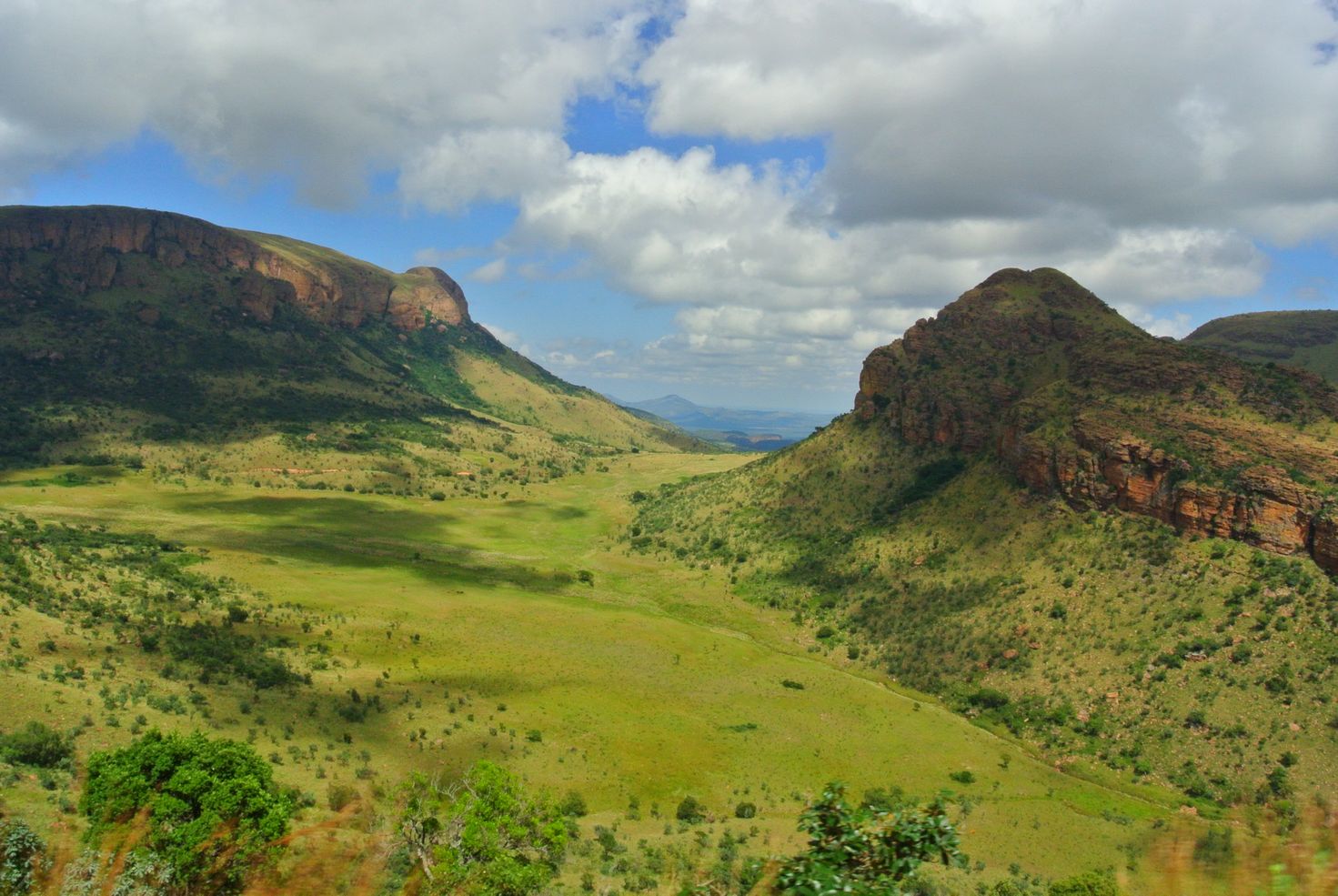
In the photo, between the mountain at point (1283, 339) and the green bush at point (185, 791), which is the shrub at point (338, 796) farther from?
the mountain at point (1283, 339)

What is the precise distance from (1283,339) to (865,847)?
673 feet

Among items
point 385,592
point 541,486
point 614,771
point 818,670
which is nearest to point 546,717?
point 614,771

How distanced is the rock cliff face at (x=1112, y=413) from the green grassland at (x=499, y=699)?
29.4 m

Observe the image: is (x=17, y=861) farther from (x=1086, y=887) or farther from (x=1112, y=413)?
(x=1112, y=413)

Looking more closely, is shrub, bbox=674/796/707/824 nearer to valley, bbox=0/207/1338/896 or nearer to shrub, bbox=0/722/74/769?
valley, bbox=0/207/1338/896

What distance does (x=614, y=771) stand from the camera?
45844mm

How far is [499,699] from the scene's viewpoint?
181 ft

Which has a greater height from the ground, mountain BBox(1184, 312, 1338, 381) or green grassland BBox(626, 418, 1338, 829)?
mountain BBox(1184, 312, 1338, 381)

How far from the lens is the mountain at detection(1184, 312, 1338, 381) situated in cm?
15038

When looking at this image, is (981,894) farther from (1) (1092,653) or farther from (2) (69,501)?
(2) (69,501)

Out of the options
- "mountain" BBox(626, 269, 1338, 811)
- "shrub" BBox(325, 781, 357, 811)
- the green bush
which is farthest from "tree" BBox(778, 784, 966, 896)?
"mountain" BBox(626, 269, 1338, 811)

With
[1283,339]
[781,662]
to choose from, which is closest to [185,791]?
[781,662]

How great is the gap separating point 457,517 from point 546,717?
283 feet

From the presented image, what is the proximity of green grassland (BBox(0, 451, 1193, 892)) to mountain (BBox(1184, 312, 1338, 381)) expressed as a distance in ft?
433
